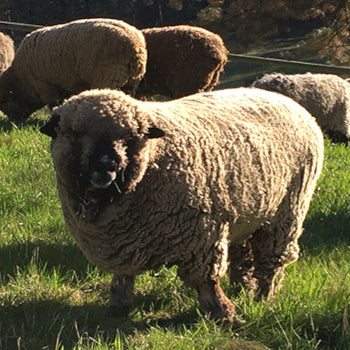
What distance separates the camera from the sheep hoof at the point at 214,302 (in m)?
3.57

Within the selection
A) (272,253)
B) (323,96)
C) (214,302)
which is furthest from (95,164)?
(323,96)

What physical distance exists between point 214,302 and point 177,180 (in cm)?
74

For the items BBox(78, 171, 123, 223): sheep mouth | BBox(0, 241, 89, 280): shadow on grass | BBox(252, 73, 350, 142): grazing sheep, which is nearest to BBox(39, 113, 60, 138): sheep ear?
BBox(78, 171, 123, 223): sheep mouth

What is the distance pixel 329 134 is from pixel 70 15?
2219 centimetres

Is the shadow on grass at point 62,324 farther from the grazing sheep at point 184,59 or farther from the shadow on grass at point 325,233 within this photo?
the grazing sheep at point 184,59

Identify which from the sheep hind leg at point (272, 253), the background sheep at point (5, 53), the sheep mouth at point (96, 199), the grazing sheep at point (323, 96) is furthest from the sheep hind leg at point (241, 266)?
the background sheep at point (5, 53)

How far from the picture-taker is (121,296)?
380 centimetres

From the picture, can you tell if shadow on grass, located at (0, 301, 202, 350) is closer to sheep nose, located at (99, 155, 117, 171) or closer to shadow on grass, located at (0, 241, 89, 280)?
shadow on grass, located at (0, 241, 89, 280)

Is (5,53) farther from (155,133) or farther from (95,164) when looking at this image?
(95,164)

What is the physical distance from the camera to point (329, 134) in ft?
31.6

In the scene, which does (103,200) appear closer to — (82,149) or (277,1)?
(82,149)

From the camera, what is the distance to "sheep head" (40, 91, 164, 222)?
10.4 feet

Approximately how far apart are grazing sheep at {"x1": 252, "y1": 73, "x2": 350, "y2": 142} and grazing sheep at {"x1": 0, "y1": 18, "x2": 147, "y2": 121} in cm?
217

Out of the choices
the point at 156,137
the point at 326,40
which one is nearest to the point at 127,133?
the point at 156,137
